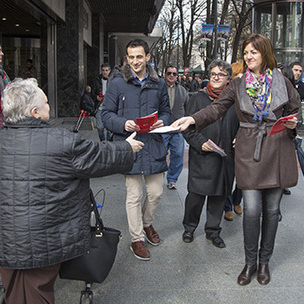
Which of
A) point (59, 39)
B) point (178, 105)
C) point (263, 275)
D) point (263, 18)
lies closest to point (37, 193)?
point (263, 275)

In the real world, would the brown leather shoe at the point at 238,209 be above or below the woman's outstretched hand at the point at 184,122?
below

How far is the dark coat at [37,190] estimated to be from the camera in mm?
2289

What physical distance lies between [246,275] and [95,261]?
137 centimetres

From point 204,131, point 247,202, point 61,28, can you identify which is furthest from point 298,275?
point 61,28

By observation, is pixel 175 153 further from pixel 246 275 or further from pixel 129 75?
pixel 246 275

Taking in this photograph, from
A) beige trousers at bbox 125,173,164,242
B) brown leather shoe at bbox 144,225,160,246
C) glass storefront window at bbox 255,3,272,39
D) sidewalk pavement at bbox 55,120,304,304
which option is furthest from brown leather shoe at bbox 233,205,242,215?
glass storefront window at bbox 255,3,272,39

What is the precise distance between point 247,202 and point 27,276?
180cm

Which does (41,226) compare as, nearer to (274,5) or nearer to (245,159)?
(245,159)

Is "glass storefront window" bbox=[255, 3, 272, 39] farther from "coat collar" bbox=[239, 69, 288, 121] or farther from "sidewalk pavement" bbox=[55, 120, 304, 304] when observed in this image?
"coat collar" bbox=[239, 69, 288, 121]

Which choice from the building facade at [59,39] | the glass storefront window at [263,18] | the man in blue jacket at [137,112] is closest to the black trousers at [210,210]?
the man in blue jacket at [137,112]

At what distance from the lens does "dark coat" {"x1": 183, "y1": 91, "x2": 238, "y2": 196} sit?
4.08 m

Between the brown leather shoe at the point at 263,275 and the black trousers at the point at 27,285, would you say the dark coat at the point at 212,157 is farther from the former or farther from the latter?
the black trousers at the point at 27,285

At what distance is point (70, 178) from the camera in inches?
94.5

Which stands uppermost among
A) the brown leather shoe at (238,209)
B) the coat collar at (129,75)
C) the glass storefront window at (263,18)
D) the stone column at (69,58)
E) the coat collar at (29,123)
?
the glass storefront window at (263,18)
